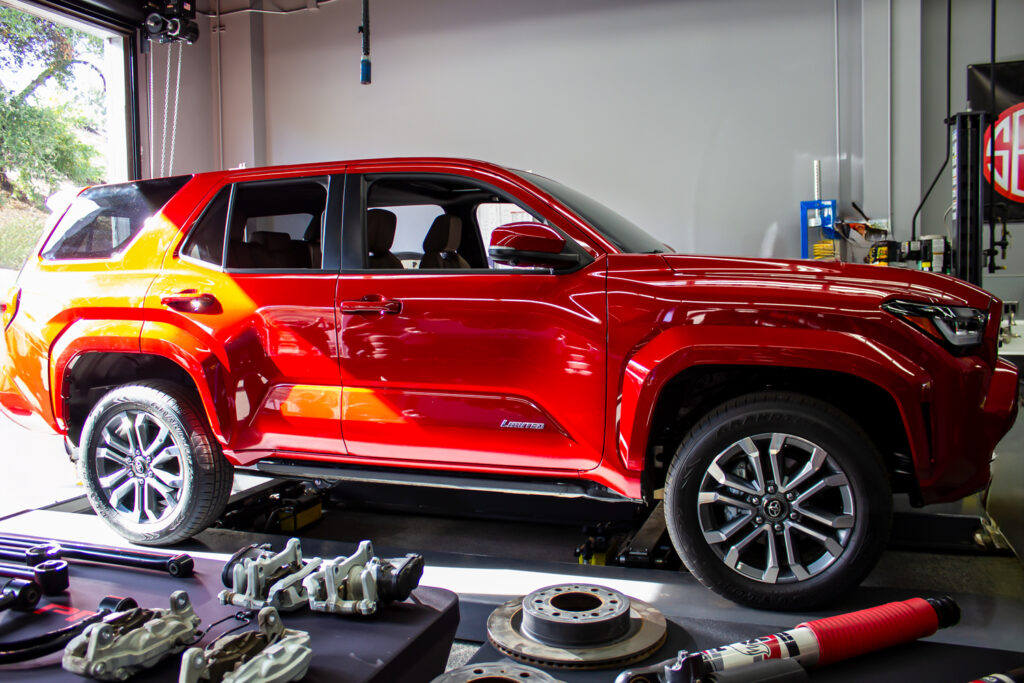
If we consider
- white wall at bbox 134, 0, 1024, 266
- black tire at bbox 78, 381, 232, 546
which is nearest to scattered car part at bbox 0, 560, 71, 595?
black tire at bbox 78, 381, 232, 546

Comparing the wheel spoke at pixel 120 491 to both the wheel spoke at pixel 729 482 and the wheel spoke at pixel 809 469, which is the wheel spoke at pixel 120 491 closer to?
the wheel spoke at pixel 729 482

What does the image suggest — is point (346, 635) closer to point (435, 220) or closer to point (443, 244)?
point (443, 244)

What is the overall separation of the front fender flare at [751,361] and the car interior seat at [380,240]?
1.15 meters

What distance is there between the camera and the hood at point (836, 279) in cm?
219

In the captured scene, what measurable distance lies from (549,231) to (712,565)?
3.93 ft

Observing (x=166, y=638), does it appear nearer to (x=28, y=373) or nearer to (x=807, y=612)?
(x=807, y=612)

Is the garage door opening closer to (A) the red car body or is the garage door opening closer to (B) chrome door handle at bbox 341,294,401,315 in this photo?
(A) the red car body

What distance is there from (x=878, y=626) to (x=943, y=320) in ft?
3.30

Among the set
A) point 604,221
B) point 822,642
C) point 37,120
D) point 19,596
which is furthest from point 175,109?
point 822,642

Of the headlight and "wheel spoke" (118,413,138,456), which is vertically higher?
the headlight

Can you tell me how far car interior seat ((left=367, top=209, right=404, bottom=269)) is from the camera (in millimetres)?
2911

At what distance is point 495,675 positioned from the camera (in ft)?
4.10

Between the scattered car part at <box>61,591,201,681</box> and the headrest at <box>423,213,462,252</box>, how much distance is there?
2.18 metres

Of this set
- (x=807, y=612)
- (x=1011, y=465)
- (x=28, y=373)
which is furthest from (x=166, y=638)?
(x=1011, y=465)
